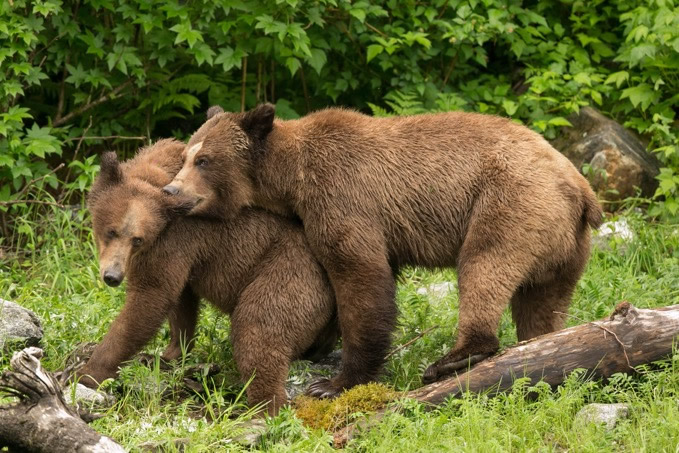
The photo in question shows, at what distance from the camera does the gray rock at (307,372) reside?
707 centimetres

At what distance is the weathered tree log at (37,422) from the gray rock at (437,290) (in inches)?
162

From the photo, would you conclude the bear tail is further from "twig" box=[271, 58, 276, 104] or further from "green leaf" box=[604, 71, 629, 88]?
"twig" box=[271, 58, 276, 104]

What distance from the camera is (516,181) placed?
6.61 metres

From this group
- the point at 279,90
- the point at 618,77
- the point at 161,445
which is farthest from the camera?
the point at 279,90

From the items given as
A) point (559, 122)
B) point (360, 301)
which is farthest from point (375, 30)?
point (360, 301)

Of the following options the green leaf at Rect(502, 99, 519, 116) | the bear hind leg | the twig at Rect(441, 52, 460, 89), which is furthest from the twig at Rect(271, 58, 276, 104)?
the bear hind leg

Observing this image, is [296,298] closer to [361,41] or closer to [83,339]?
[83,339]

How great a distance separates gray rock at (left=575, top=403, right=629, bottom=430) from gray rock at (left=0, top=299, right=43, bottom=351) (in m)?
3.79

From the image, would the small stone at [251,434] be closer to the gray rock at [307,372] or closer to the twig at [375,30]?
the gray rock at [307,372]

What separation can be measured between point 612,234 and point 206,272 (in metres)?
4.26

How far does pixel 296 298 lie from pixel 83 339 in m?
1.84

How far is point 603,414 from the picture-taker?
5.74m

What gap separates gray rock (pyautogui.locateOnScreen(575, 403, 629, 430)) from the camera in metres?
5.67

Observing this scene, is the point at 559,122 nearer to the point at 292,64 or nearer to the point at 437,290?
the point at 437,290
